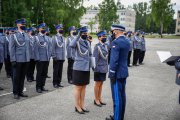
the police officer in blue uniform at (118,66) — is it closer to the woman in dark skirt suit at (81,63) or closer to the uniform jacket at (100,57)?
the woman in dark skirt suit at (81,63)

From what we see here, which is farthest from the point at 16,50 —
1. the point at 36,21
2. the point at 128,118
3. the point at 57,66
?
the point at 36,21

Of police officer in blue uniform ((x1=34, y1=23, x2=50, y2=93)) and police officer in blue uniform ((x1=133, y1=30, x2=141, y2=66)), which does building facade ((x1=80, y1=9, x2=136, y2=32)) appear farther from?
police officer in blue uniform ((x1=34, y1=23, x2=50, y2=93))

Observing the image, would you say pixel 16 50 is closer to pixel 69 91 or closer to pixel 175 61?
pixel 69 91

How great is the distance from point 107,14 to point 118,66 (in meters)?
79.8

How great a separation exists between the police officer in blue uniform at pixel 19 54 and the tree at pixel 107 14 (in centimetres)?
7616

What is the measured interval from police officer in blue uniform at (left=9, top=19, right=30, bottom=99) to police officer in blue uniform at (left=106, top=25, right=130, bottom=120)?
291cm

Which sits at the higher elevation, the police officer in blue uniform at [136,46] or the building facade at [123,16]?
the building facade at [123,16]

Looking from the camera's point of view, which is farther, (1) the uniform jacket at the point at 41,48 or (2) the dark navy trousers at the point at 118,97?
(1) the uniform jacket at the point at 41,48

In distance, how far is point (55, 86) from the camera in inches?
350

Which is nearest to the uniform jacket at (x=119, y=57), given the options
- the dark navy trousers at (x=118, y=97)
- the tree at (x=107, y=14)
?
the dark navy trousers at (x=118, y=97)

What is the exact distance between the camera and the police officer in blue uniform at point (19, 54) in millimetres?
7281

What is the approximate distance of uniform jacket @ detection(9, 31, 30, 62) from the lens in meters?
7.27

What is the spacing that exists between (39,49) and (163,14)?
6652 centimetres

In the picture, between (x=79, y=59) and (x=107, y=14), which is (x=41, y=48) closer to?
(x=79, y=59)
